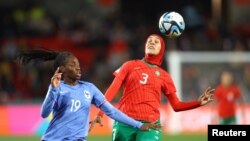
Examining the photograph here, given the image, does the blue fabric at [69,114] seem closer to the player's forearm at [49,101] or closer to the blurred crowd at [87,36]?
the player's forearm at [49,101]

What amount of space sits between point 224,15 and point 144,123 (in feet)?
56.1

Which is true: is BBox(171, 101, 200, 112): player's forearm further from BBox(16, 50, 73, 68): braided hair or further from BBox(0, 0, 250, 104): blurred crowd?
BBox(0, 0, 250, 104): blurred crowd

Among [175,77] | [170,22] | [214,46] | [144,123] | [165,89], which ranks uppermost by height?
[214,46]

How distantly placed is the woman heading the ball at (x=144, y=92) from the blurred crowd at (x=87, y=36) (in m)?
13.3

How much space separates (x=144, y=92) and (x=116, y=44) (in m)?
15.0

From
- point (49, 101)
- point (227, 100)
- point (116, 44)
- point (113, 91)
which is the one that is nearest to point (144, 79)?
point (113, 91)

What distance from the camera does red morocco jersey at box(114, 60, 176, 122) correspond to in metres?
9.72

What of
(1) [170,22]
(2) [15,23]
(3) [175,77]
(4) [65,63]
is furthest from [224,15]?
(4) [65,63]

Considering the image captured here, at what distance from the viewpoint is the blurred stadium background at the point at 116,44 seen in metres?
21.3

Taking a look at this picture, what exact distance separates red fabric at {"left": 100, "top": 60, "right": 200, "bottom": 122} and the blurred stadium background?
34.0 ft

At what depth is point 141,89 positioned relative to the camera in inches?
385

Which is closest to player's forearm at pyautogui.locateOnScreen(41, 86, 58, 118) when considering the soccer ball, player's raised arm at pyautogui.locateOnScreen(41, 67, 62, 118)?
player's raised arm at pyautogui.locateOnScreen(41, 67, 62, 118)

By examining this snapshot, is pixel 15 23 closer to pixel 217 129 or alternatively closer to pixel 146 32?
pixel 146 32

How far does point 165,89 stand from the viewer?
998 cm
